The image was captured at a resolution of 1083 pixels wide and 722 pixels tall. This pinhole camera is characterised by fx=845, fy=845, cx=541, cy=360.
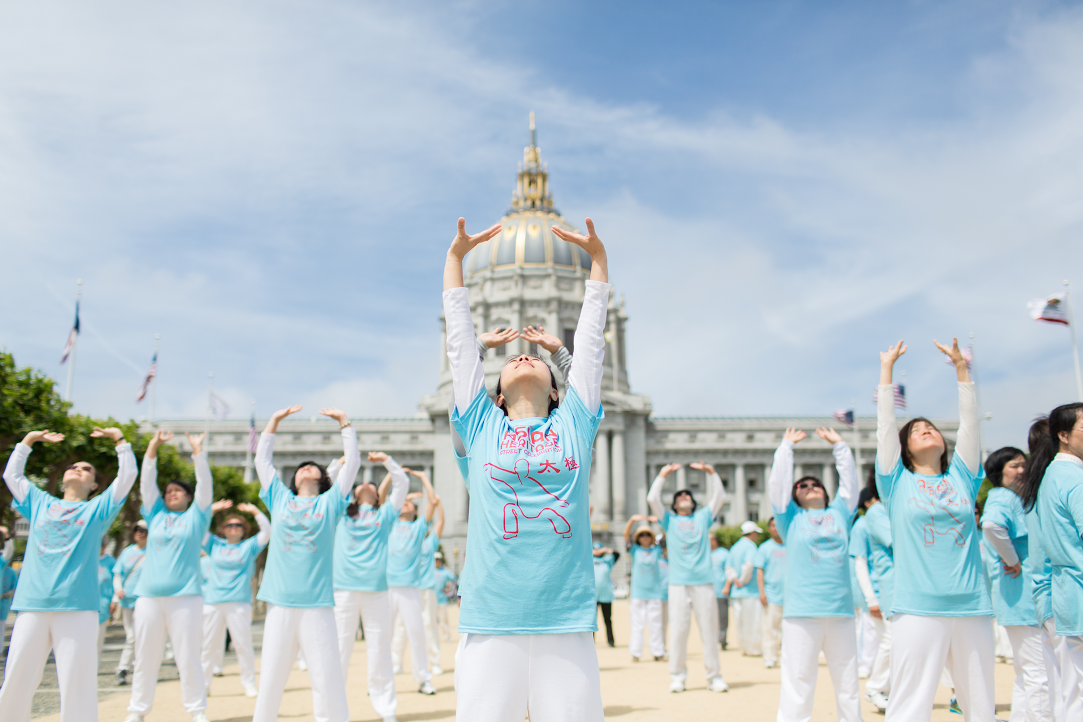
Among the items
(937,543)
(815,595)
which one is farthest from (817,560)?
(937,543)

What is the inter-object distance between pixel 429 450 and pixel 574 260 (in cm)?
2763

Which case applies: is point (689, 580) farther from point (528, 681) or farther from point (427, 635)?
point (528, 681)

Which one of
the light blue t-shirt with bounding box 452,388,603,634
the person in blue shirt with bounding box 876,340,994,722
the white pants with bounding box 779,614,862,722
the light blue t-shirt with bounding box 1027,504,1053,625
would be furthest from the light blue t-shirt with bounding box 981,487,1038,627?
the light blue t-shirt with bounding box 452,388,603,634

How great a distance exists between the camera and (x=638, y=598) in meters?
16.2

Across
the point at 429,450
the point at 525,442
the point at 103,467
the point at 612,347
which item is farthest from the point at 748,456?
the point at 525,442

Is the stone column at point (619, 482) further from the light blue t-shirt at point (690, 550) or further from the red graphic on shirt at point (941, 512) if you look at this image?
the red graphic on shirt at point (941, 512)

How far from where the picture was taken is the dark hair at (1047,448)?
18.1 feet

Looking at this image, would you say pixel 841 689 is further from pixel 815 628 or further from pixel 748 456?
pixel 748 456

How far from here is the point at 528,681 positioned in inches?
151

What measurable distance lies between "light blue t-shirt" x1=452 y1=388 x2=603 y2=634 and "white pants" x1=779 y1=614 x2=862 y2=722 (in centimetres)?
391

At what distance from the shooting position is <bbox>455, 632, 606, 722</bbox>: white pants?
3766 mm

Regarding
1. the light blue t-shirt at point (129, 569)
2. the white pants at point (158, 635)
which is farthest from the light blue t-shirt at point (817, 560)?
the light blue t-shirt at point (129, 569)

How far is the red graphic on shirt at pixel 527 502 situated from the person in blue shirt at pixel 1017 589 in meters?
4.77

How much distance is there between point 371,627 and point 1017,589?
251 inches
